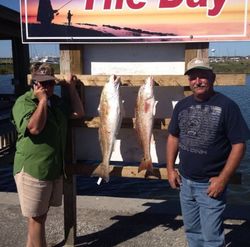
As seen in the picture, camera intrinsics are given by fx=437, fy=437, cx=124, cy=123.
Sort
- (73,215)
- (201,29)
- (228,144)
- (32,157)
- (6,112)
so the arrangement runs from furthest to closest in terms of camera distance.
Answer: (6,112), (73,215), (201,29), (32,157), (228,144)

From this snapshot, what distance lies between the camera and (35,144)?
11.9ft

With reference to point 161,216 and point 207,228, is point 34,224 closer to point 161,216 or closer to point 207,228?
point 207,228

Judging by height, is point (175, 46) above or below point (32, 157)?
above

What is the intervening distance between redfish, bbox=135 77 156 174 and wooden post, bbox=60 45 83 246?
768mm

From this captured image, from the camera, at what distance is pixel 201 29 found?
3.96 m

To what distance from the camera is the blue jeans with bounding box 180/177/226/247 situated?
3.35 metres

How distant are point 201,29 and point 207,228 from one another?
176 centimetres

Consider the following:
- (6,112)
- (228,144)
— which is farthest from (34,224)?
(6,112)

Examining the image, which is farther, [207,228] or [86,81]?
[86,81]

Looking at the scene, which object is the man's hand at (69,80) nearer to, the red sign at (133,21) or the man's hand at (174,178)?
the red sign at (133,21)

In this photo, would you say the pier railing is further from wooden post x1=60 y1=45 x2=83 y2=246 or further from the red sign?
the red sign

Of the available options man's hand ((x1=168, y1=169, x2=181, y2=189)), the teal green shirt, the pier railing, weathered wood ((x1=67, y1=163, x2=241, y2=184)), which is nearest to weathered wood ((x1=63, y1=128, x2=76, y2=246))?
weathered wood ((x1=67, y1=163, x2=241, y2=184))

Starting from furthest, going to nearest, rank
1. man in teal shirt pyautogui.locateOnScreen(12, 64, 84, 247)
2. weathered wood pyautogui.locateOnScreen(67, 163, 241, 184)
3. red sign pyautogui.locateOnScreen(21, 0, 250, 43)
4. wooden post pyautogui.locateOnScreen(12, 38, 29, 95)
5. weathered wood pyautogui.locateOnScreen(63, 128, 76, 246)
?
wooden post pyautogui.locateOnScreen(12, 38, 29, 95) → weathered wood pyautogui.locateOnScreen(63, 128, 76, 246) → weathered wood pyautogui.locateOnScreen(67, 163, 241, 184) → red sign pyautogui.locateOnScreen(21, 0, 250, 43) → man in teal shirt pyautogui.locateOnScreen(12, 64, 84, 247)

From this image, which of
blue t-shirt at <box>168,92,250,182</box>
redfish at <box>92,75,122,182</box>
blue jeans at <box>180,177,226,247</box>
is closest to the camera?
blue t-shirt at <box>168,92,250,182</box>
